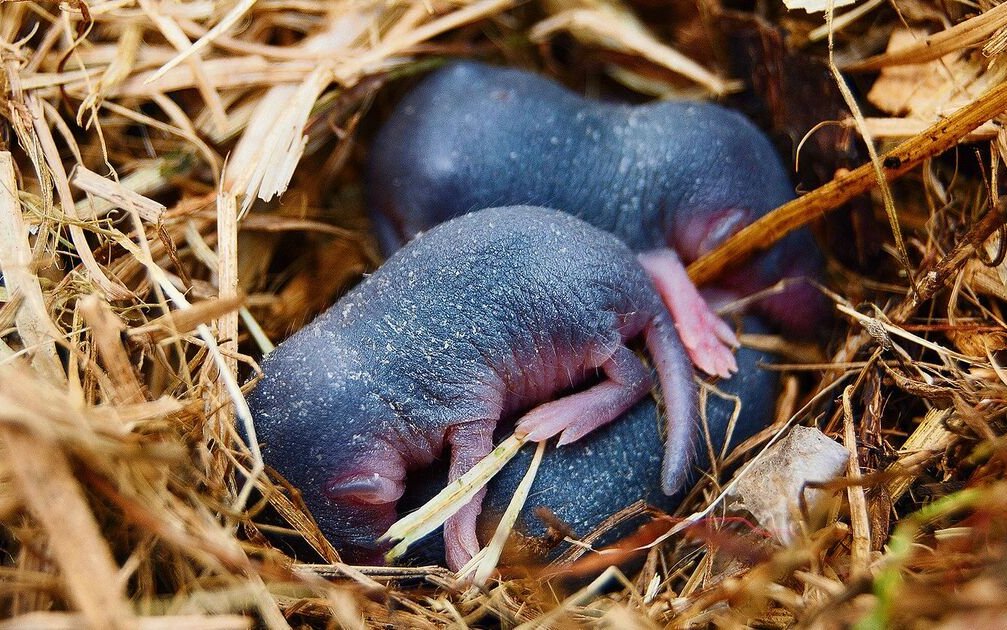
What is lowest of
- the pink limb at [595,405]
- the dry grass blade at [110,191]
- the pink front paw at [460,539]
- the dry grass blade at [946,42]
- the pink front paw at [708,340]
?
the pink front paw at [460,539]

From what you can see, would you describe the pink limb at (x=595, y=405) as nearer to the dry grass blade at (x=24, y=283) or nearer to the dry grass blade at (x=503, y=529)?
the dry grass blade at (x=503, y=529)

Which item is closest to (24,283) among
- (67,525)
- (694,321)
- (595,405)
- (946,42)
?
(67,525)

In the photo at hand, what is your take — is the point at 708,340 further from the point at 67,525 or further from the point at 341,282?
the point at 67,525

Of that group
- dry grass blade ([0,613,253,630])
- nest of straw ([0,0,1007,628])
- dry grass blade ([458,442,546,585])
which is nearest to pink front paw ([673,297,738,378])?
nest of straw ([0,0,1007,628])

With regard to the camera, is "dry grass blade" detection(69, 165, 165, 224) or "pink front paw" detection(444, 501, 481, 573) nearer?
"pink front paw" detection(444, 501, 481, 573)

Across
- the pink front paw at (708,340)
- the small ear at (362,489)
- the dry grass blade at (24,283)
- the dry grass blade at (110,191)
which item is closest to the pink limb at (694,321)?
the pink front paw at (708,340)

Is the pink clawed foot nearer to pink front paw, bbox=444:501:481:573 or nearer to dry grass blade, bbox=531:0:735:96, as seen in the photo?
pink front paw, bbox=444:501:481:573
